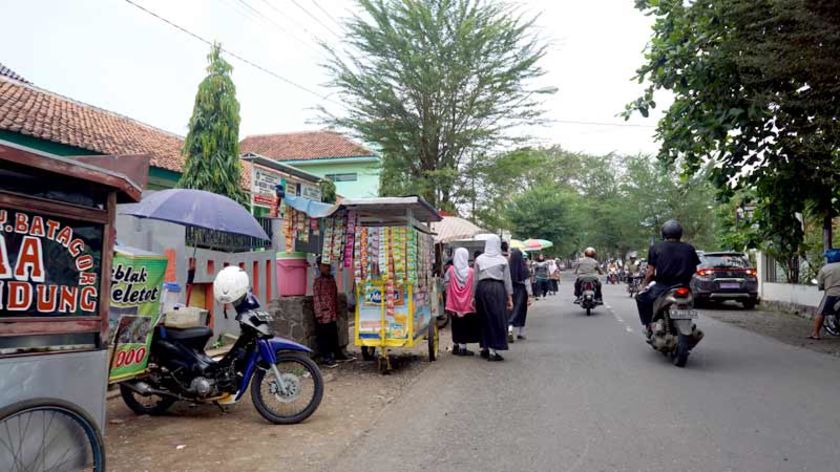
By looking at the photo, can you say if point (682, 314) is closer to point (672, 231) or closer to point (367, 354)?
point (672, 231)

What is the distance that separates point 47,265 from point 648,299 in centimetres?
769

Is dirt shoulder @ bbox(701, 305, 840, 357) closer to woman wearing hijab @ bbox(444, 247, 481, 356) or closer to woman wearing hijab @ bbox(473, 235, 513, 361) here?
woman wearing hijab @ bbox(473, 235, 513, 361)

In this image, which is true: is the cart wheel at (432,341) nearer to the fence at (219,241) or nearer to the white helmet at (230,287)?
the fence at (219,241)

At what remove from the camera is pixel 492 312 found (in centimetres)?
937

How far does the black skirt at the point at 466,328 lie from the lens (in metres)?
9.91

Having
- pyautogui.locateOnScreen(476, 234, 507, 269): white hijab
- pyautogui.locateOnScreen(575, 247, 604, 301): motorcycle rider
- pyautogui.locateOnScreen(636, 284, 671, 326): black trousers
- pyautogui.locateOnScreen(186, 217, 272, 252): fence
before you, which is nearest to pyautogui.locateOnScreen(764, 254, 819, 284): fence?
pyautogui.locateOnScreen(575, 247, 604, 301): motorcycle rider

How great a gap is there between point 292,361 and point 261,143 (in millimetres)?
29934

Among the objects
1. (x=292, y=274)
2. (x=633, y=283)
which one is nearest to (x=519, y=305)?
(x=292, y=274)

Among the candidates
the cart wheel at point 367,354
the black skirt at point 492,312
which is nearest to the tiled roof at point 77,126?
the cart wheel at point 367,354

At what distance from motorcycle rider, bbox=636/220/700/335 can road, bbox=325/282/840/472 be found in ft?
2.99

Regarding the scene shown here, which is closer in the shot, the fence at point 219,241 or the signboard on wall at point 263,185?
the signboard on wall at point 263,185

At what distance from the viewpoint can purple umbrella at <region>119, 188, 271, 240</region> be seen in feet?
23.5

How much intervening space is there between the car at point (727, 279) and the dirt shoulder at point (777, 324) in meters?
0.47

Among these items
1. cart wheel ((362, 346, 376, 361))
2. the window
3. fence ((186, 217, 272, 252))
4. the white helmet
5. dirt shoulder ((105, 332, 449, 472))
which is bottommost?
dirt shoulder ((105, 332, 449, 472))
